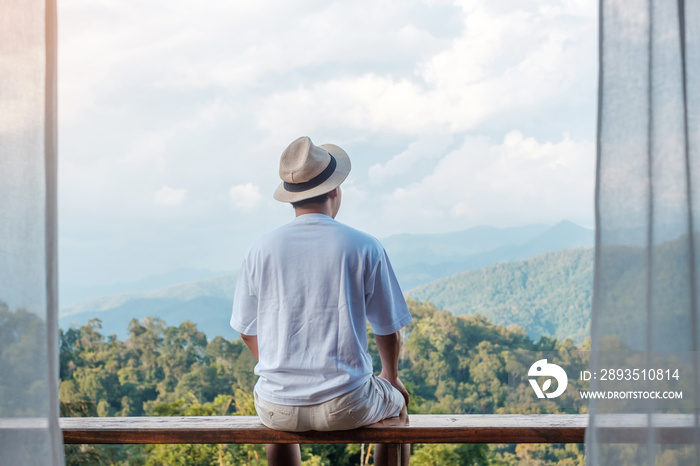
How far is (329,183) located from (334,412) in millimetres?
607

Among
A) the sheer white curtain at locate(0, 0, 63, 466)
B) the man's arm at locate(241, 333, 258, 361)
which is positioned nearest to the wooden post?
the man's arm at locate(241, 333, 258, 361)

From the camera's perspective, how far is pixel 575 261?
6445 millimetres

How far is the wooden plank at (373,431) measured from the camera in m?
1.54

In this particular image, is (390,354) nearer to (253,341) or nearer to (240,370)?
(253,341)

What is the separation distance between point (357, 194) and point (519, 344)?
333cm

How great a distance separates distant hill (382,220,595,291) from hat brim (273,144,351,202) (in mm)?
4774

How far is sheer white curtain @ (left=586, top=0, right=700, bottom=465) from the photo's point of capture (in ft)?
4.27

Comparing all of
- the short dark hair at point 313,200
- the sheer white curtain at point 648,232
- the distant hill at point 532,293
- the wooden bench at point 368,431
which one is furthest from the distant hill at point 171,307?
the sheer white curtain at point 648,232

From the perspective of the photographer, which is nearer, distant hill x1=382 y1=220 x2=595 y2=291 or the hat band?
the hat band

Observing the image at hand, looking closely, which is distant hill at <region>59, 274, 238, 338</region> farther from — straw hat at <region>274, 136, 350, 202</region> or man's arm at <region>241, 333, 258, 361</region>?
straw hat at <region>274, 136, 350, 202</region>

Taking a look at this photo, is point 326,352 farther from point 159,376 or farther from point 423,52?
point 423,52

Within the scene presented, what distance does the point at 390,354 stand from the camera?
5.23 feet

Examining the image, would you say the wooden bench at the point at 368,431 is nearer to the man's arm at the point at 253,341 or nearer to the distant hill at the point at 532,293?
the man's arm at the point at 253,341

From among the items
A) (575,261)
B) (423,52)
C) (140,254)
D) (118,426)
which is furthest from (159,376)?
(423,52)
